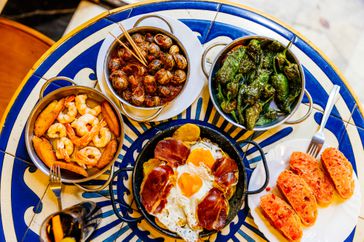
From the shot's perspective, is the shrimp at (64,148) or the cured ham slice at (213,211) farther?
the shrimp at (64,148)

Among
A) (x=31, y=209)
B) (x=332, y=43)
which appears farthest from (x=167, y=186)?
(x=332, y=43)

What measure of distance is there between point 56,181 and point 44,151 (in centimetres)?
20

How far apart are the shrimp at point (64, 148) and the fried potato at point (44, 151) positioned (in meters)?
0.04

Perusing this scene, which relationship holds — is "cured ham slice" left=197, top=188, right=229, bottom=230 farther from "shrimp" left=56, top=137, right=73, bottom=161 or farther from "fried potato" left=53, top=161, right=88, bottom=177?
"shrimp" left=56, top=137, right=73, bottom=161

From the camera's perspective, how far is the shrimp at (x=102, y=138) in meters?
2.57

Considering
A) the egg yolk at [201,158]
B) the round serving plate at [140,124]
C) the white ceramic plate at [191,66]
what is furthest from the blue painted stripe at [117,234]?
the white ceramic plate at [191,66]

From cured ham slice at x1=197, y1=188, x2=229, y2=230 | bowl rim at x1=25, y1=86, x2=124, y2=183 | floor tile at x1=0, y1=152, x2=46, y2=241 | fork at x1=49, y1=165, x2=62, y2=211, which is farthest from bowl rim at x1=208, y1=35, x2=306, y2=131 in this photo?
floor tile at x1=0, y1=152, x2=46, y2=241

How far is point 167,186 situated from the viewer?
8.15 ft

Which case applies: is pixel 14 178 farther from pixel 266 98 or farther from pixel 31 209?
pixel 266 98

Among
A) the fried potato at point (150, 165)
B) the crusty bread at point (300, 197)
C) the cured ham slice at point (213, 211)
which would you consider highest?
the fried potato at point (150, 165)

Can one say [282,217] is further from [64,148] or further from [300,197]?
[64,148]

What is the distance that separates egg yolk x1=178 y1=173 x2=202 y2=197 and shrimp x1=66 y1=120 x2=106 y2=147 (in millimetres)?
586

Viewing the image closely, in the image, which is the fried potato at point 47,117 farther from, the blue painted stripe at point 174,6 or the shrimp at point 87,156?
the blue painted stripe at point 174,6

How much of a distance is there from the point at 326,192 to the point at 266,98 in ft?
2.20
